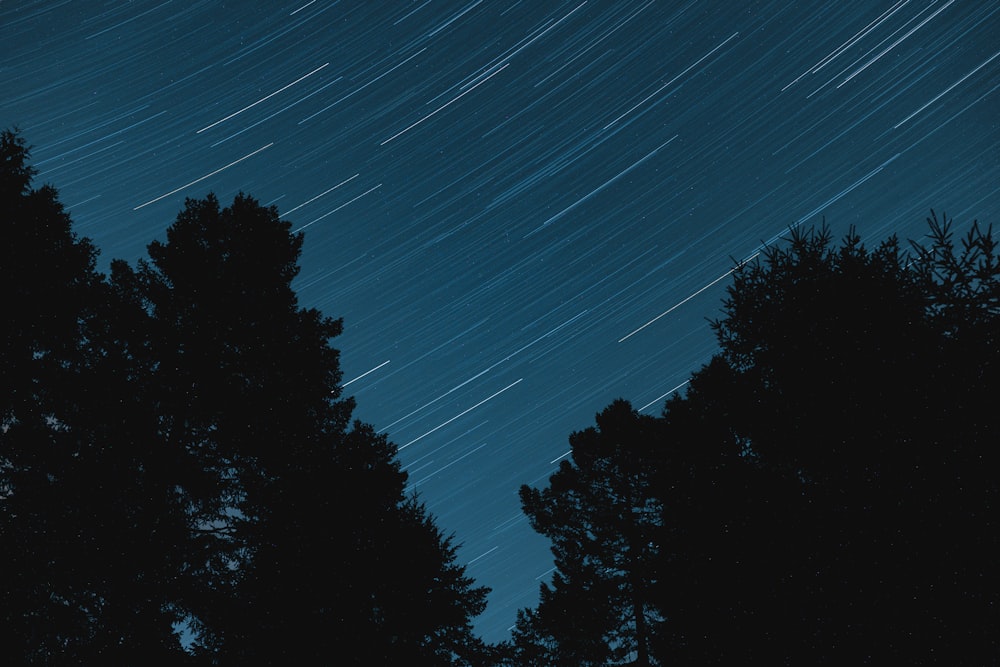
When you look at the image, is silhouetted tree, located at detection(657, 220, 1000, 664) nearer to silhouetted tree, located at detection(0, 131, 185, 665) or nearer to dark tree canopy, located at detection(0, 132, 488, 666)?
dark tree canopy, located at detection(0, 132, 488, 666)

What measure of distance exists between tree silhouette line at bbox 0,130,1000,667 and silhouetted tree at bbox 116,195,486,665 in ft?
0.15

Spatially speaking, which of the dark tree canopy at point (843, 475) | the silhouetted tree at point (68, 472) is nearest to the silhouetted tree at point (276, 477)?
the silhouetted tree at point (68, 472)

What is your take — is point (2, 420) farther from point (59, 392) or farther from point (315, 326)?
point (315, 326)

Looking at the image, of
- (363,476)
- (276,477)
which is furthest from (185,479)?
(363,476)

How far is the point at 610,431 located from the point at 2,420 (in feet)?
51.3

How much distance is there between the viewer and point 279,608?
7.45m

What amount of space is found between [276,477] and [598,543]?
1143 centimetres

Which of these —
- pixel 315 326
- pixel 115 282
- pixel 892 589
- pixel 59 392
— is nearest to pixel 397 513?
pixel 315 326

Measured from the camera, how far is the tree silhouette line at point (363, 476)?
6113mm

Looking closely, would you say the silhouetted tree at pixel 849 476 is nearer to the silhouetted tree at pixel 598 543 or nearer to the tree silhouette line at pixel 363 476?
the tree silhouette line at pixel 363 476

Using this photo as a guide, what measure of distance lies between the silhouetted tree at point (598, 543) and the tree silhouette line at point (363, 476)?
20.9ft

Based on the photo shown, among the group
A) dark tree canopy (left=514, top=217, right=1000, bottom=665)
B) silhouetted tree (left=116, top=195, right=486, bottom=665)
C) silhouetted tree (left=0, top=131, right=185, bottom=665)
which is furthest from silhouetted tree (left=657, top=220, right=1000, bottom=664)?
silhouetted tree (left=0, top=131, right=185, bottom=665)

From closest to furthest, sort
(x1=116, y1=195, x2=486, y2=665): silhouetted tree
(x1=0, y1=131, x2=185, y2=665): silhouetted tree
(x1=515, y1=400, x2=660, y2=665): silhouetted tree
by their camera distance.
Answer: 1. (x1=0, y1=131, x2=185, y2=665): silhouetted tree
2. (x1=116, y1=195, x2=486, y2=665): silhouetted tree
3. (x1=515, y1=400, x2=660, y2=665): silhouetted tree

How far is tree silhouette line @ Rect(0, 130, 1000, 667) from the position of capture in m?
6.11
